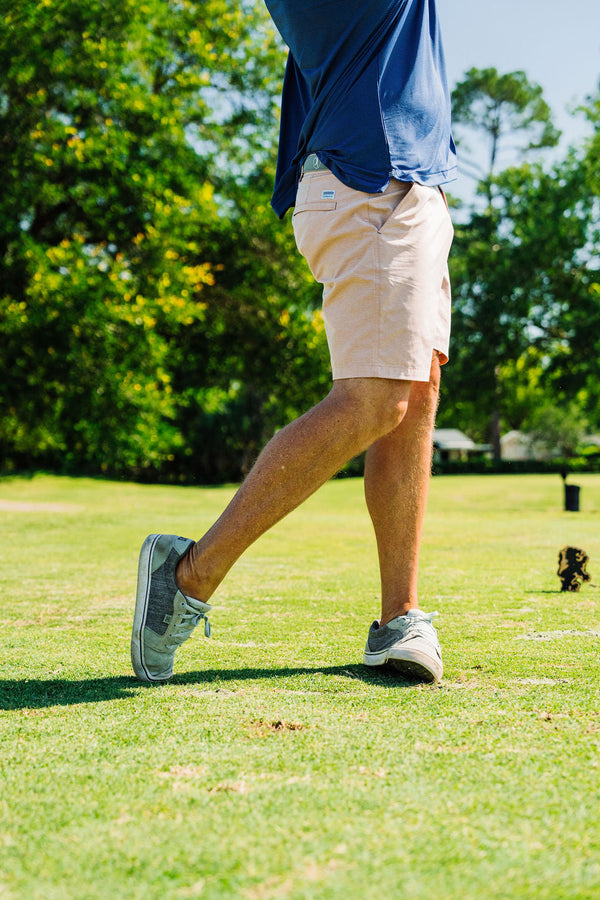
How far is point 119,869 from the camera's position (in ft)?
3.54

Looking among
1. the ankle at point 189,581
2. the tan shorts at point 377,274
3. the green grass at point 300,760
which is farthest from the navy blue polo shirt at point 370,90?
the green grass at point 300,760

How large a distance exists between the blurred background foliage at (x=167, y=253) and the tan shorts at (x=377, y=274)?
13485 millimetres

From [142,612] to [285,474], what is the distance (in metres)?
0.50

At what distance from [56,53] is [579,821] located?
56.6 ft

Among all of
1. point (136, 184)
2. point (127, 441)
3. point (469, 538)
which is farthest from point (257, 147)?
point (469, 538)

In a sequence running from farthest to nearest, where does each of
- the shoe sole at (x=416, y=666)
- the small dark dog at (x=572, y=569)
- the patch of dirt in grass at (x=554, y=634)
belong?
the small dark dog at (x=572, y=569) → the patch of dirt in grass at (x=554, y=634) → the shoe sole at (x=416, y=666)

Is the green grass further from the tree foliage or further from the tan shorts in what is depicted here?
the tree foliage

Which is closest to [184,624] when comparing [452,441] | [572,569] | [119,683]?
[119,683]

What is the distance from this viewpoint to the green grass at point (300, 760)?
3.52 ft

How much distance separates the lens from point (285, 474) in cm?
220

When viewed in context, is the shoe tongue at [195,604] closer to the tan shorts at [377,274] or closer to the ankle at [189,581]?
the ankle at [189,581]

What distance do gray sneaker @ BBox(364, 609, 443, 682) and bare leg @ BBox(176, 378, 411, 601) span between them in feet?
1.42

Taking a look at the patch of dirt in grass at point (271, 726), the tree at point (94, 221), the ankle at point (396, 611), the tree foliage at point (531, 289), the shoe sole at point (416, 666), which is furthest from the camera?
the tree foliage at point (531, 289)

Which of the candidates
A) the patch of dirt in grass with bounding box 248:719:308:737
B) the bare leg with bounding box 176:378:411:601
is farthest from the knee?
the patch of dirt in grass with bounding box 248:719:308:737
